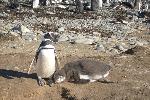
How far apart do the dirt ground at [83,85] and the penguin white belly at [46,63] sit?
0.91 ft

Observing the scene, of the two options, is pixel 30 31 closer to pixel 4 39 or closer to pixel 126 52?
pixel 4 39

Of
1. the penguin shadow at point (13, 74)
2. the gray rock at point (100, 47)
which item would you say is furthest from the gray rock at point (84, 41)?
the penguin shadow at point (13, 74)

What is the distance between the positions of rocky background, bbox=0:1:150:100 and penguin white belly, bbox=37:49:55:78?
0.29 m

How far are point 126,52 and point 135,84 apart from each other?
427 centimetres

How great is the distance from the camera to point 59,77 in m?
11.1

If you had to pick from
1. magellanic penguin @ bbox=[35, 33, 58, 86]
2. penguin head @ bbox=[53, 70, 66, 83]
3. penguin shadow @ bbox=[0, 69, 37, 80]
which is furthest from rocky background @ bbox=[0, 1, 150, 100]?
magellanic penguin @ bbox=[35, 33, 58, 86]

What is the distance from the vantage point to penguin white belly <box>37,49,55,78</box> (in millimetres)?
10957

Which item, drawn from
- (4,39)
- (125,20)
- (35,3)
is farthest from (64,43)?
(35,3)

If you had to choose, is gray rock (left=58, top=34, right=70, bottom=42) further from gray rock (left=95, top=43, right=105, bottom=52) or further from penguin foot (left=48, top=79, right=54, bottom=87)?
penguin foot (left=48, top=79, right=54, bottom=87)

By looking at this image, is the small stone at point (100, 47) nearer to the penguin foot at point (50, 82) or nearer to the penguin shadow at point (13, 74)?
the penguin shadow at point (13, 74)

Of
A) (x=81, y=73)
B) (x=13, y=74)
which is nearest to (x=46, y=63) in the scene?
(x=81, y=73)

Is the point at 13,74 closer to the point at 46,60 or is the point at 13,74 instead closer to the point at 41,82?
the point at 41,82

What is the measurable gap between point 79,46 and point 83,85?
557cm

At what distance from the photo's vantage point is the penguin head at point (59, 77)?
1108cm
